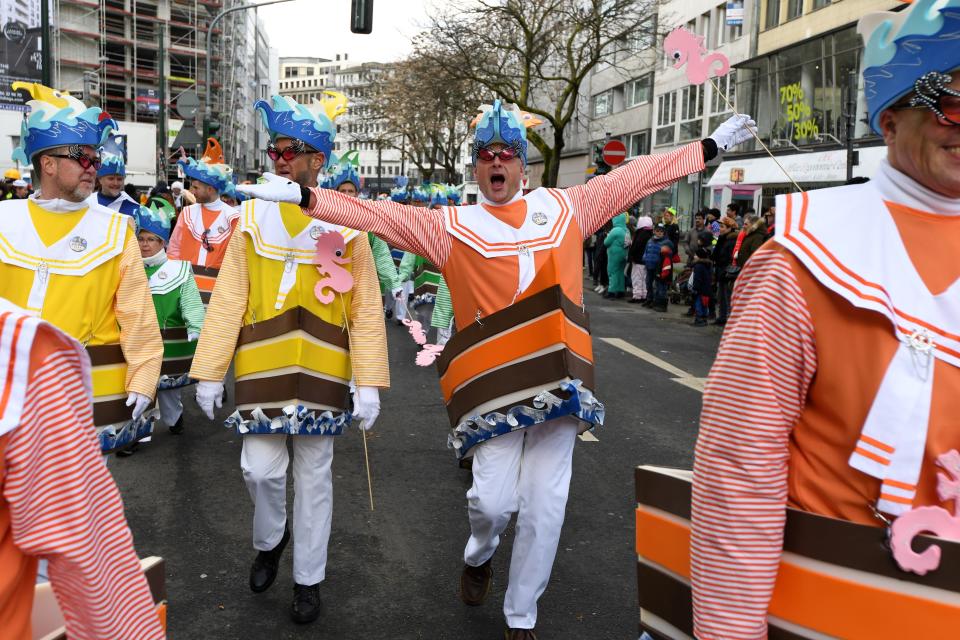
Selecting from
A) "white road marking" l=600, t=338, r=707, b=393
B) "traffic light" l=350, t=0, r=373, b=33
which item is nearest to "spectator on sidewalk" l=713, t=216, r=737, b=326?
"white road marking" l=600, t=338, r=707, b=393

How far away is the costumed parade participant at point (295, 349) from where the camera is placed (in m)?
4.10

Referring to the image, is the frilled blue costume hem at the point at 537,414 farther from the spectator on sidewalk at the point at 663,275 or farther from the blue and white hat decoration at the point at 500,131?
the spectator on sidewalk at the point at 663,275

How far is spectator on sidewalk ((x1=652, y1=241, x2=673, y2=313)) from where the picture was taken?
16906mm

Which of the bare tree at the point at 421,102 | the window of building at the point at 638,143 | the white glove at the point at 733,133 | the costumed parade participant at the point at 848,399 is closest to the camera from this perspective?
the costumed parade participant at the point at 848,399

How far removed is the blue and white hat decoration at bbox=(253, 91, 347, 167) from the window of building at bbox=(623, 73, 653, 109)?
39538 millimetres

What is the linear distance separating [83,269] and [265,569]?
1.58 meters

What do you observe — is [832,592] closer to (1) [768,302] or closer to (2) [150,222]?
(1) [768,302]

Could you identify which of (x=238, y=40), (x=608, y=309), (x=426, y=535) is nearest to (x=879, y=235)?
(x=426, y=535)

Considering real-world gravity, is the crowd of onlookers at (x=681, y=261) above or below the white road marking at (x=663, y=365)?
above

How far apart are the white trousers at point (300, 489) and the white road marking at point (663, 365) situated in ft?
17.7

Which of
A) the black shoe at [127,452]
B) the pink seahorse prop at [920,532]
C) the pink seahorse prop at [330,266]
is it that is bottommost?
the black shoe at [127,452]

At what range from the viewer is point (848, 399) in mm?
1734

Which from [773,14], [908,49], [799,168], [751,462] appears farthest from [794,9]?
[751,462]

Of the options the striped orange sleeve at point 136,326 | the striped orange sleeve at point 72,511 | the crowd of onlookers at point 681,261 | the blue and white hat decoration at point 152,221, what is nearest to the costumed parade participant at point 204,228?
the blue and white hat decoration at point 152,221
